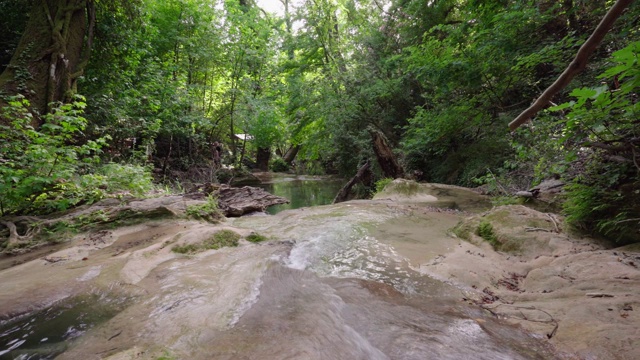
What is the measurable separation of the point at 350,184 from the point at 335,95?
4.81 meters

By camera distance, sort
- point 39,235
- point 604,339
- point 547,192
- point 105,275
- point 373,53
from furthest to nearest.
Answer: point 373,53, point 547,192, point 39,235, point 105,275, point 604,339

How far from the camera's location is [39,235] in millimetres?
4121

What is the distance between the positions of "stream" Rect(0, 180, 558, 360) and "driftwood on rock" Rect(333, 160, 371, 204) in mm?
7061

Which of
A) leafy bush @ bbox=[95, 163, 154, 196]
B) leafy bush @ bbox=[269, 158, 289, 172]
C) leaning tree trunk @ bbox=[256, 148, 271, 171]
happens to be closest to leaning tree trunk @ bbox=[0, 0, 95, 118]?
leafy bush @ bbox=[95, 163, 154, 196]

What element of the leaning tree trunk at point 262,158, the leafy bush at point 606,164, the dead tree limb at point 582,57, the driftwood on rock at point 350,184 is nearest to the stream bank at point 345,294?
the leafy bush at point 606,164

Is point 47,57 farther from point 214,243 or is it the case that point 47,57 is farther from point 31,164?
point 214,243

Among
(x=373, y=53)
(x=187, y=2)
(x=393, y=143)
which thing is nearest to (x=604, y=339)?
(x=393, y=143)

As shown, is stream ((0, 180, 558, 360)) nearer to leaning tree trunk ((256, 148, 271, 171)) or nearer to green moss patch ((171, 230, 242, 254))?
green moss patch ((171, 230, 242, 254))

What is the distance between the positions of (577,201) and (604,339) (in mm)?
2021

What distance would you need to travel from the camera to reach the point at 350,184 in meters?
11.1

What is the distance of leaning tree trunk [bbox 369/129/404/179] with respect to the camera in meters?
10.0

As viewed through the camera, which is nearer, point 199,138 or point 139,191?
point 139,191

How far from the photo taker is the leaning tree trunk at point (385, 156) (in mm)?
10047

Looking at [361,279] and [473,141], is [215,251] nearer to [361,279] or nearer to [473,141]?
[361,279]
